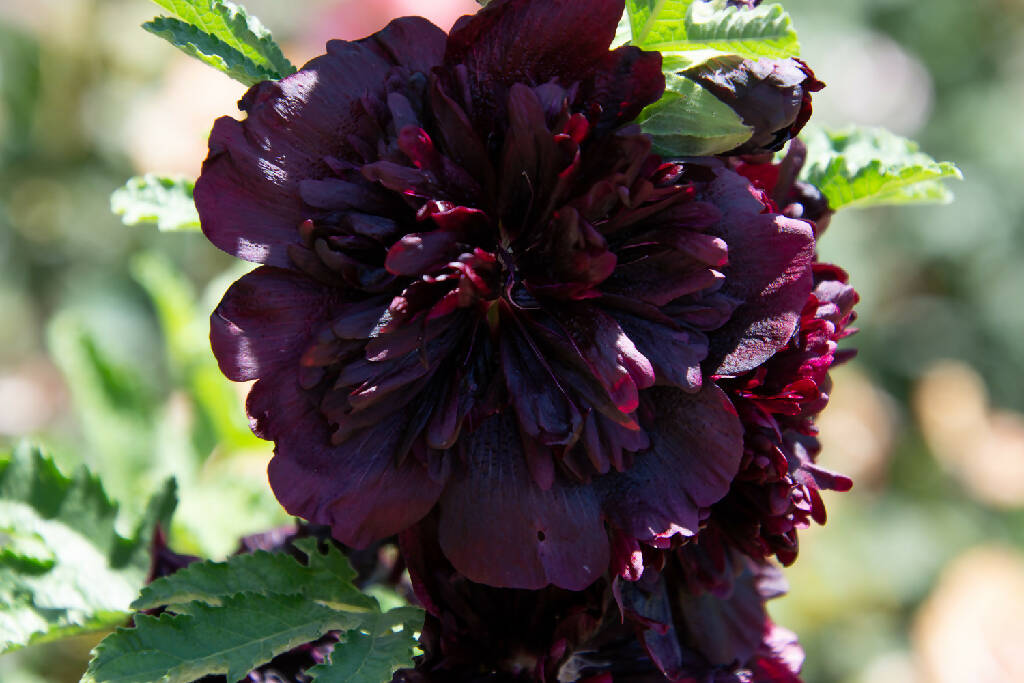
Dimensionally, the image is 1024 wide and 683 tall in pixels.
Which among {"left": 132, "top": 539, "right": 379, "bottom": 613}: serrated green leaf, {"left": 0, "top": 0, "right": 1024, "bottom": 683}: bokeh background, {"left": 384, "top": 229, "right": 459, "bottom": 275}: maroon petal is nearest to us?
{"left": 384, "top": 229, "right": 459, "bottom": 275}: maroon petal

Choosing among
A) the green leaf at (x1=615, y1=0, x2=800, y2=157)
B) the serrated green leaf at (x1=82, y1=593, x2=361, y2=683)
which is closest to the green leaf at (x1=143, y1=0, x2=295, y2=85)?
the green leaf at (x1=615, y1=0, x2=800, y2=157)

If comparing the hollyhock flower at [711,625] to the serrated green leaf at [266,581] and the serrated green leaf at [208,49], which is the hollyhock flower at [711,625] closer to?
the serrated green leaf at [266,581]

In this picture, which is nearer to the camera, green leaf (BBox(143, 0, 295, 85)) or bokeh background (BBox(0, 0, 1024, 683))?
green leaf (BBox(143, 0, 295, 85))

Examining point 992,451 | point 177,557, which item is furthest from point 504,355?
point 992,451

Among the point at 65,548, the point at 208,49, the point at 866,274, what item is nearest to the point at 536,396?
the point at 208,49

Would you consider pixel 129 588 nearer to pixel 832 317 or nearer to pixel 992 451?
pixel 832 317

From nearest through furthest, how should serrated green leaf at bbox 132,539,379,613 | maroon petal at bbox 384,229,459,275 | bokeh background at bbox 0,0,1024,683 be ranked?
maroon petal at bbox 384,229,459,275 < serrated green leaf at bbox 132,539,379,613 < bokeh background at bbox 0,0,1024,683

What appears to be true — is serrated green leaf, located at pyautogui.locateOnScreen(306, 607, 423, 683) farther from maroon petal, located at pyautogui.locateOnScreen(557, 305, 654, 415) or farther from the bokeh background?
the bokeh background
